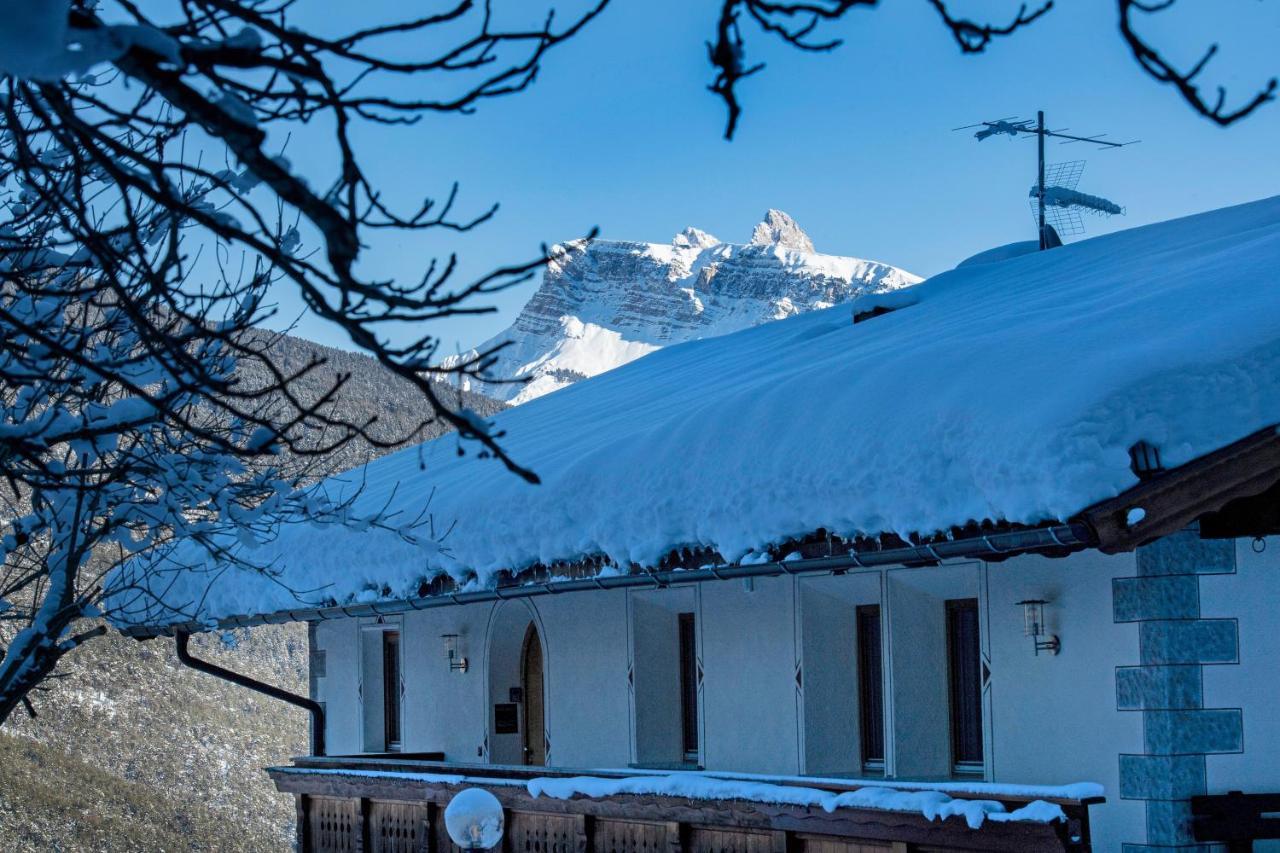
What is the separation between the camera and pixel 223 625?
1473 cm

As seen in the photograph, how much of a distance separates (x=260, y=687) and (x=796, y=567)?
30.4 ft

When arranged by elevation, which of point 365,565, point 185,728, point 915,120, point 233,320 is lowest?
point 185,728

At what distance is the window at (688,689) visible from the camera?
11789mm

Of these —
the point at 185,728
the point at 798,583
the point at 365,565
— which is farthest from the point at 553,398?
the point at 185,728

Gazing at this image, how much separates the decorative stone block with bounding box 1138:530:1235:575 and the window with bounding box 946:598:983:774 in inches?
70.9

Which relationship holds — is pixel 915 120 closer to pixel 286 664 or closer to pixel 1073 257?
pixel 1073 257

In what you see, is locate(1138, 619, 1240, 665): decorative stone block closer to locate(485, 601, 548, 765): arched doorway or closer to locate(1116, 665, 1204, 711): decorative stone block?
locate(1116, 665, 1204, 711): decorative stone block

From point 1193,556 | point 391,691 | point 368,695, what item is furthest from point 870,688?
point 368,695

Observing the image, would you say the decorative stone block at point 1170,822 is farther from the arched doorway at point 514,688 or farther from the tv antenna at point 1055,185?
the tv antenna at point 1055,185

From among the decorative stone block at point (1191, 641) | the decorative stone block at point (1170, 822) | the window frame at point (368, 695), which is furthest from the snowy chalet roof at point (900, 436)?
the window frame at point (368, 695)

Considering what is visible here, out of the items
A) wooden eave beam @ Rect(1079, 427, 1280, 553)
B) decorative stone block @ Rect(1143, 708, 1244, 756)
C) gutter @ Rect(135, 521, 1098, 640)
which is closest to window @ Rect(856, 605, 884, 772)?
gutter @ Rect(135, 521, 1098, 640)

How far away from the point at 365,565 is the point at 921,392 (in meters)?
5.71

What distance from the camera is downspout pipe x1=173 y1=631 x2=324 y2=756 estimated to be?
1526 cm

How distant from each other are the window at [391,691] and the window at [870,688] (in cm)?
674
